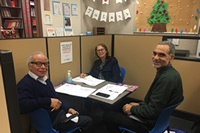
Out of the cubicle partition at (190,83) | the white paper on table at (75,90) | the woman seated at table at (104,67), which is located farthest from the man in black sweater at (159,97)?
the cubicle partition at (190,83)

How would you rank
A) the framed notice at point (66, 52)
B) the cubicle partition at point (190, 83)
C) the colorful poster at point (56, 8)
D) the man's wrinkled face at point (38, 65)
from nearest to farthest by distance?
the man's wrinkled face at point (38, 65), the framed notice at point (66, 52), the cubicle partition at point (190, 83), the colorful poster at point (56, 8)

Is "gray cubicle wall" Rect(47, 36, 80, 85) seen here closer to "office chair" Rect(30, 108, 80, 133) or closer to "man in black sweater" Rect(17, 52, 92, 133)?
"man in black sweater" Rect(17, 52, 92, 133)

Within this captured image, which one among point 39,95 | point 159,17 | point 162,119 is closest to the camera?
point 162,119

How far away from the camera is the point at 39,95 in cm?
150

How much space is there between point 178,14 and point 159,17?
381 mm

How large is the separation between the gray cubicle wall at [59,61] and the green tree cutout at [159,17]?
211 cm

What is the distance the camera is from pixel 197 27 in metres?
3.17

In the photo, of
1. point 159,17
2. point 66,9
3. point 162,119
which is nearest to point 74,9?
point 66,9

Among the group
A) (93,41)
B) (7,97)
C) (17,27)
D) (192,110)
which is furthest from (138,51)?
(17,27)

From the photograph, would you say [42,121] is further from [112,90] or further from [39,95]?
[112,90]

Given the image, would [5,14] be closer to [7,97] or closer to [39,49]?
[39,49]

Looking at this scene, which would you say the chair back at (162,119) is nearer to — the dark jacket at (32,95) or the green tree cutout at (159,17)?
the dark jacket at (32,95)

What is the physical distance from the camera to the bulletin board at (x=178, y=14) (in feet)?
10.3

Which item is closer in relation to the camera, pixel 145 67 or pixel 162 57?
pixel 162 57
